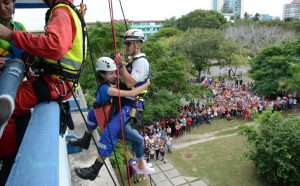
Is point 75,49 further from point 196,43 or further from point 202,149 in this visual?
point 196,43

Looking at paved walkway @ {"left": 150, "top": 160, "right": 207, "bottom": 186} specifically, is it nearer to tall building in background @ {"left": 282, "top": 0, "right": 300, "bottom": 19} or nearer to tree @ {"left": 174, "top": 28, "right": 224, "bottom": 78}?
tree @ {"left": 174, "top": 28, "right": 224, "bottom": 78}

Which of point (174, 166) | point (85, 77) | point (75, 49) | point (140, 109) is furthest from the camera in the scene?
point (85, 77)

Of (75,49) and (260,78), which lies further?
(260,78)

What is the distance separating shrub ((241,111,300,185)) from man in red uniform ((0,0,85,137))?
12.1m

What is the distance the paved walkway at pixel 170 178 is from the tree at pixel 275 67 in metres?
12.8

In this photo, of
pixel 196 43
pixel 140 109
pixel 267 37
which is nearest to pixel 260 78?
pixel 196 43

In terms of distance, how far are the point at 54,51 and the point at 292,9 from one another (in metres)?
180

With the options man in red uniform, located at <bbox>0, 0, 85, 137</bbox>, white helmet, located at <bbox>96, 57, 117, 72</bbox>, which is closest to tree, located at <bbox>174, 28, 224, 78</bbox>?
white helmet, located at <bbox>96, 57, 117, 72</bbox>

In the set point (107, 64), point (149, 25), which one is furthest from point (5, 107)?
point (149, 25)

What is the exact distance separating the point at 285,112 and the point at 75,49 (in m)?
22.8

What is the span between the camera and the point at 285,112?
22078 mm

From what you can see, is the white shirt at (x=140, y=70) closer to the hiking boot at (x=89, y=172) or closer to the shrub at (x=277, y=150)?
the hiking boot at (x=89, y=172)

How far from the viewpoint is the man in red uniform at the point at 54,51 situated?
195cm

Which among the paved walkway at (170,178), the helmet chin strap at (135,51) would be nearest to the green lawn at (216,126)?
the paved walkway at (170,178)
